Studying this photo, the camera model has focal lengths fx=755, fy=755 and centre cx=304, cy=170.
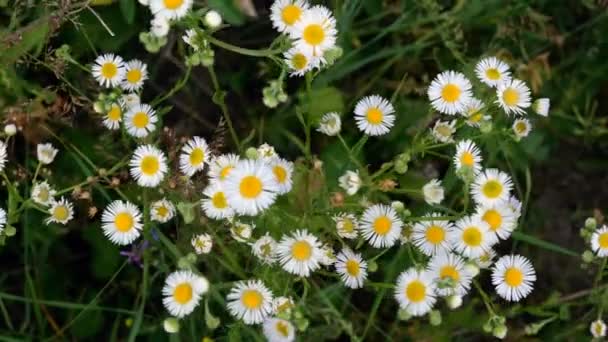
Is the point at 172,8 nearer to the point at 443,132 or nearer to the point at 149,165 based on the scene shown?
the point at 149,165

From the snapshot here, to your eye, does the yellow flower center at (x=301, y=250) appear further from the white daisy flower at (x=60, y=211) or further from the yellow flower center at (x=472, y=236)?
the white daisy flower at (x=60, y=211)

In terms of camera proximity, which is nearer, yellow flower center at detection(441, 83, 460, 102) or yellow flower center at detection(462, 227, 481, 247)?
yellow flower center at detection(462, 227, 481, 247)

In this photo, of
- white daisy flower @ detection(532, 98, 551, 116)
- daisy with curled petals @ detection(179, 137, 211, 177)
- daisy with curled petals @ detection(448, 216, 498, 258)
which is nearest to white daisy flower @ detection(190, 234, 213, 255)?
daisy with curled petals @ detection(179, 137, 211, 177)

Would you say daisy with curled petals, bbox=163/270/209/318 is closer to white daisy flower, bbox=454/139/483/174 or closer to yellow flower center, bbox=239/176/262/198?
yellow flower center, bbox=239/176/262/198

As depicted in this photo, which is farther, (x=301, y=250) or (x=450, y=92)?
(x=450, y=92)

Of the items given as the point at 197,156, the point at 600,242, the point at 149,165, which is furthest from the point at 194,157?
the point at 600,242

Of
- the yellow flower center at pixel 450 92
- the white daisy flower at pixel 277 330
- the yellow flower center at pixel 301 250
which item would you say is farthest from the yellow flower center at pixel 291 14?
the white daisy flower at pixel 277 330
